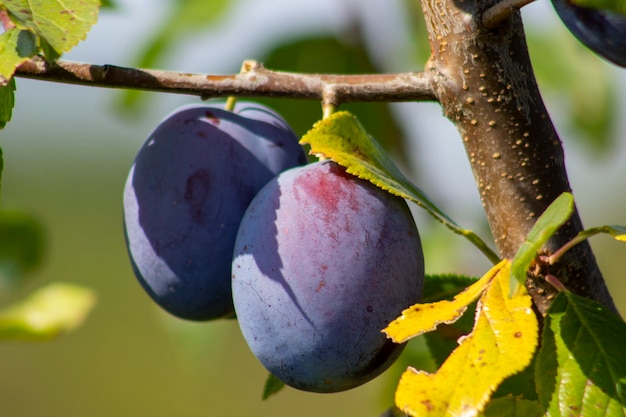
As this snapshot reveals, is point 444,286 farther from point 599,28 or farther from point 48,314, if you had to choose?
point 48,314

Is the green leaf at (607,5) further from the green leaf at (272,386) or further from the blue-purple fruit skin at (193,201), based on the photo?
the green leaf at (272,386)

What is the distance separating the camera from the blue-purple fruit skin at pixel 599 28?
53 centimetres

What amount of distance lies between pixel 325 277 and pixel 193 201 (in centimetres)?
19

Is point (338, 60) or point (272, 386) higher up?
point (338, 60)

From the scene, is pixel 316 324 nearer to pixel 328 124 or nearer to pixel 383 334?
pixel 383 334

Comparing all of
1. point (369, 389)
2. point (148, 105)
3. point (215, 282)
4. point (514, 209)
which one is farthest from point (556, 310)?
point (148, 105)

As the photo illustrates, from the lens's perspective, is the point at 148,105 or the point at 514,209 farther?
the point at 148,105

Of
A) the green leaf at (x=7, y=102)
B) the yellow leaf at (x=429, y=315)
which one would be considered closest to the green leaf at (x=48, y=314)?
the green leaf at (x=7, y=102)

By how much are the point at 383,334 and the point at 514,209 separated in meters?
0.15

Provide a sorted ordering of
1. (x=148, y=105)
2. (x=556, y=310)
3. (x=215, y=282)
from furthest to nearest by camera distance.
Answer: (x=148, y=105), (x=215, y=282), (x=556, y=310)

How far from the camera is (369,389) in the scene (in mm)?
1642

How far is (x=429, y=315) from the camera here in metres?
0.61

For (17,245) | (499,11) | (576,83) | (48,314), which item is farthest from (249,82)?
(576,83)

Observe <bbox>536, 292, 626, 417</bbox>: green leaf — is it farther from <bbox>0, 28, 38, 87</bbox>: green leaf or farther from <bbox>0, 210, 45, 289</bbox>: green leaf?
<bbox>0, 210, 45, 289</bbox>: green leaf
